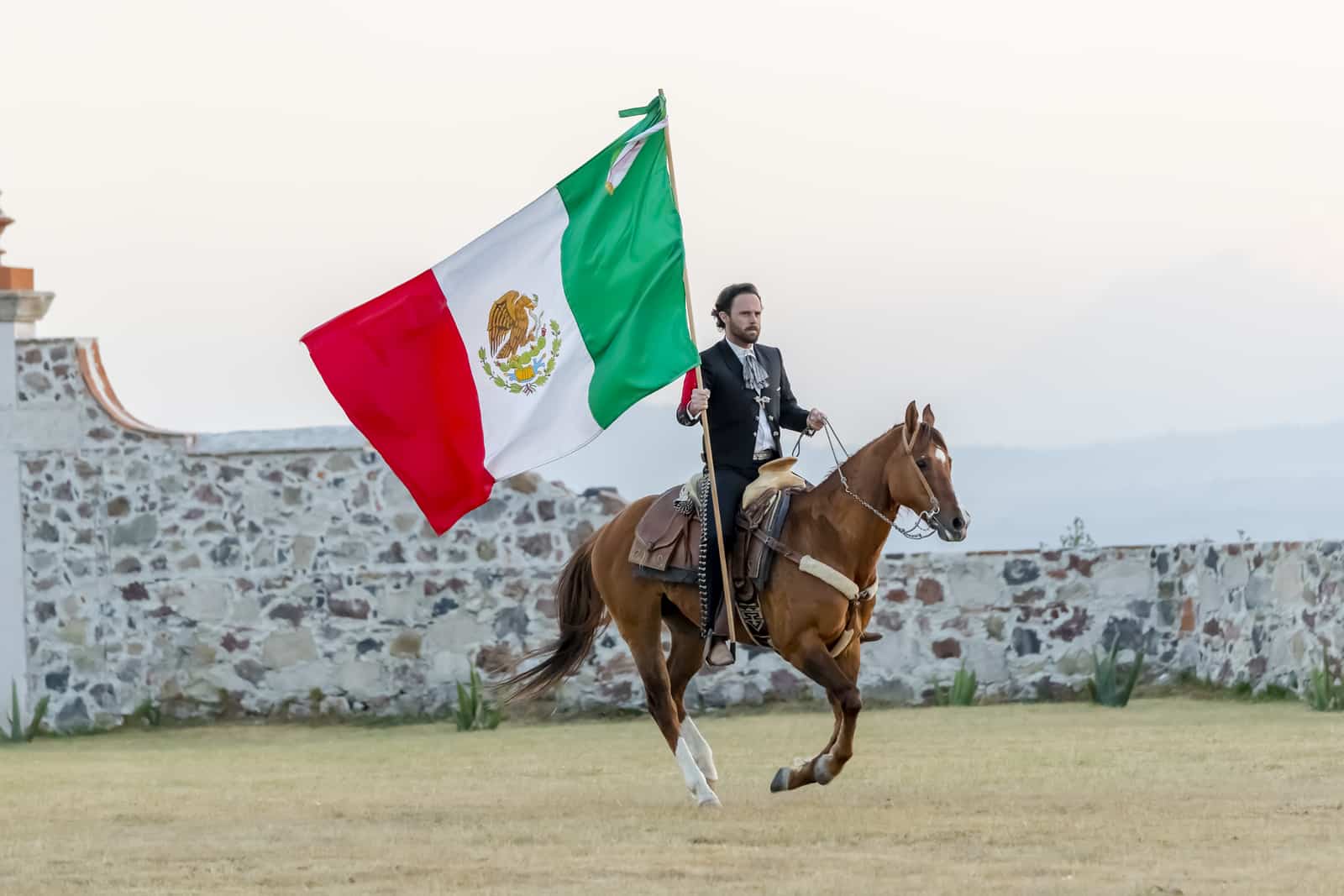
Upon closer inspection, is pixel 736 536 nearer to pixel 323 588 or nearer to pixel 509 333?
pixel 509 333

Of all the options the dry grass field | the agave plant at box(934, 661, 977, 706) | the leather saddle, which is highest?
the leather saddle

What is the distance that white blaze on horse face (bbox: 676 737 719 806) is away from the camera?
909 centimetres

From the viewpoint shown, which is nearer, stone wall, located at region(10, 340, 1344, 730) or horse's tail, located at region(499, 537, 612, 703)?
horse's tail, located at region(499, 537, 612, 703)

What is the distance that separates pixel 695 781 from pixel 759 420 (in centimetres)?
172

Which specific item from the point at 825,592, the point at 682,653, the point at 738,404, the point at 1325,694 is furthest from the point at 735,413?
the point at 1325,694

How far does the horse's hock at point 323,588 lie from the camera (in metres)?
15.7

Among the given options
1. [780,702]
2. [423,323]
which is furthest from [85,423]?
[423,323]

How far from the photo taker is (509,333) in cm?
967

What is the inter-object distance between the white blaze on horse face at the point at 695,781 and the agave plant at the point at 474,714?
5978 mm

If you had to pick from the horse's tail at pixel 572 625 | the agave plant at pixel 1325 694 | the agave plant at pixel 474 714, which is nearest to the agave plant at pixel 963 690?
the agave plant at pixel 1325 694

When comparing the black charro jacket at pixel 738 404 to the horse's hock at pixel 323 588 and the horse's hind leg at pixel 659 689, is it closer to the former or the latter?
the horse's hind leg at pixel 659 689

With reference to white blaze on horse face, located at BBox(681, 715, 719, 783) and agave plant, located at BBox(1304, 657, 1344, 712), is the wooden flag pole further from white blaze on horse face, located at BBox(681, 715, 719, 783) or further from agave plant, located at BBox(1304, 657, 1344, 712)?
agave plant, located at BBox(1304, 657, 1344, 712)

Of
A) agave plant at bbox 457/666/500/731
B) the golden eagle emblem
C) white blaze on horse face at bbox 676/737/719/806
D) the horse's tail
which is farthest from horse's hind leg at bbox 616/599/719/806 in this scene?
agave plant at bbox 457/666/500/731

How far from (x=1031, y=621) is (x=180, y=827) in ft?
27.0
